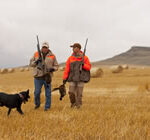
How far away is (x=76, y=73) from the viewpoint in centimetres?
718

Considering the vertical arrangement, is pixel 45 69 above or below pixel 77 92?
above

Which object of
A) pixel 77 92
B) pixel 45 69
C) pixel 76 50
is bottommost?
pixel 77 92

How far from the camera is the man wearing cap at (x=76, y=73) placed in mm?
7176

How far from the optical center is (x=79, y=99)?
7402 mm

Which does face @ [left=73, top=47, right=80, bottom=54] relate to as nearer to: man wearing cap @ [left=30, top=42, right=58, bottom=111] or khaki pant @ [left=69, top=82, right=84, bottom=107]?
man wearing cap @ [left=30, top=42, right=58, bottom=111]

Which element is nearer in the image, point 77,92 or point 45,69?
point 45,69

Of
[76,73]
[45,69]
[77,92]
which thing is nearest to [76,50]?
[76,73]

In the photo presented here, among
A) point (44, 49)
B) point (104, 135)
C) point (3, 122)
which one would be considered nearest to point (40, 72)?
point (44, 49)

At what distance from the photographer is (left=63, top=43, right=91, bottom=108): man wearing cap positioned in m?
7.18

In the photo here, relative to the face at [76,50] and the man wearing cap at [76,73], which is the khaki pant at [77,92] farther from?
the face at [76,50]

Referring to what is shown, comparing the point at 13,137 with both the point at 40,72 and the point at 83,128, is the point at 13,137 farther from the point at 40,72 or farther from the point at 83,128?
the point at 40,72

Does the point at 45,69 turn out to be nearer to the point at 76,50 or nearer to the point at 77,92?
the point at 76,50

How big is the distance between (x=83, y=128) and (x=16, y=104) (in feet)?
7.75

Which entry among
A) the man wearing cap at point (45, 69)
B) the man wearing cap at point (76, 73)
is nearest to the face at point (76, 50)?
the man wearing cap at point (76, 73)
